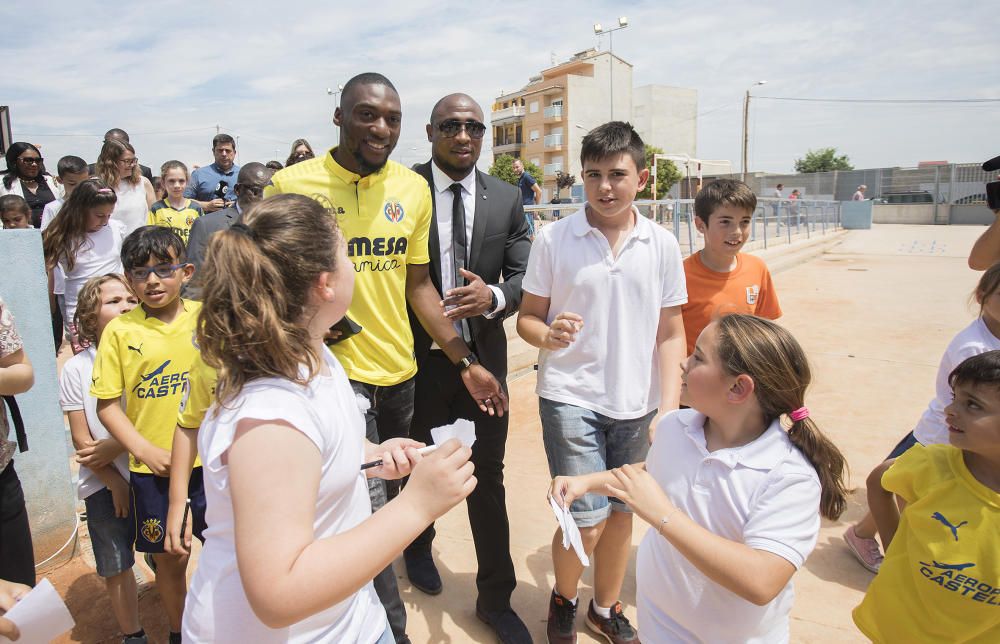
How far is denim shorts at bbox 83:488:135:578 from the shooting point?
2604 millimetres

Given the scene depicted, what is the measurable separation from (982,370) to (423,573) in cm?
253

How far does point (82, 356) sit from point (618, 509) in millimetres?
2487

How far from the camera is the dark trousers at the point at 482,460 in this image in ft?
9.47

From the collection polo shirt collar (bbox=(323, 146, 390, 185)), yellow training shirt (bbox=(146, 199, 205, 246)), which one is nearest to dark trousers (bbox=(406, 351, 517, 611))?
polo shirt collar (bbox=(323, 146, 390, 185))

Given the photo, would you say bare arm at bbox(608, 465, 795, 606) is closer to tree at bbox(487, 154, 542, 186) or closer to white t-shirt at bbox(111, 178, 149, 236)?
white t-shirt at bbox(111, 178, 149, 236)

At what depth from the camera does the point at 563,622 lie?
270 cm

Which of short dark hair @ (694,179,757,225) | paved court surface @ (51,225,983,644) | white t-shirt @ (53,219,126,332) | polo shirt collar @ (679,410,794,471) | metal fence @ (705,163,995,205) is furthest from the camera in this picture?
metal fence @ (705,163,995,205)

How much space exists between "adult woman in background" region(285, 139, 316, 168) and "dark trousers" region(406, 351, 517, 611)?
3832 millimetres

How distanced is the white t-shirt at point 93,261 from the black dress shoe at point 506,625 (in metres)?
3.91

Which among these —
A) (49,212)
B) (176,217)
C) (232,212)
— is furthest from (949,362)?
(49,212)

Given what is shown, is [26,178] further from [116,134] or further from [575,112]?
[575,112]

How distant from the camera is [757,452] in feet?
5.65

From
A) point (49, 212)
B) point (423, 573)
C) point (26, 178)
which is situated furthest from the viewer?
point (26, 178)

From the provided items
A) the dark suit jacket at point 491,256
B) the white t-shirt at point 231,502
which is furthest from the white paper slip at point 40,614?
the dark suit jacket at point 491,256
